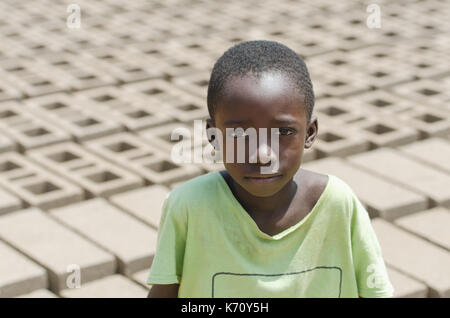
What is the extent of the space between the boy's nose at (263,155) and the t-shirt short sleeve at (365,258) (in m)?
0.23

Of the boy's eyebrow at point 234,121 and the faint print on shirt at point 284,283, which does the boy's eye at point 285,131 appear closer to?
the boy's eyebrow at point 234,121

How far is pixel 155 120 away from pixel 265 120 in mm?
3256

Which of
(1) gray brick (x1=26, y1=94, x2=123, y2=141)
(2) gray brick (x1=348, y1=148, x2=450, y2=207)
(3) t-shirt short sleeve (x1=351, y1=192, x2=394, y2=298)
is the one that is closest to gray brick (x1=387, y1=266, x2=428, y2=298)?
(2) gray brick (x1=348, y1=148, x2=450, y2=207)

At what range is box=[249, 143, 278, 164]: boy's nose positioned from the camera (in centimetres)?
159

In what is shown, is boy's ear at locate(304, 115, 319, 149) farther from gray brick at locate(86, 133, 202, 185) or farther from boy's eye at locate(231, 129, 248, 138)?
gray brick at locate(86, 133, 202, 185)

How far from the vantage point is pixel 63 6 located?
24.0ft

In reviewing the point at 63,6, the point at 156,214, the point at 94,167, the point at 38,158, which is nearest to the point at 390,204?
the point at 156,214

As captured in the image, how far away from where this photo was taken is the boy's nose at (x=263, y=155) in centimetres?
159

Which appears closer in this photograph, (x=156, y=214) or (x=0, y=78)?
(x=156, y=214)

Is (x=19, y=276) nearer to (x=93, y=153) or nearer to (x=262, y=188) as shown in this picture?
(x=93, y=153)

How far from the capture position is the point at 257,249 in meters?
1.70

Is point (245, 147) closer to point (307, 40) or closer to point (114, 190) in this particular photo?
point (114, 190)

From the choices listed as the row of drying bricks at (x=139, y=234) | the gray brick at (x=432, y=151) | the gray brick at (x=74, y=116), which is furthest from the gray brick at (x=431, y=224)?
the gray brick at (x=74, y=116)

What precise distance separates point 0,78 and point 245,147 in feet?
13.6
